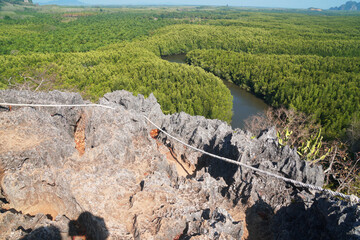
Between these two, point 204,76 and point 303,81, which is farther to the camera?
point 204,76

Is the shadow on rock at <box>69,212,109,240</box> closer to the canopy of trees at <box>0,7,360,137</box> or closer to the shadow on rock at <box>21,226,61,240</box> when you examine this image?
the shadow on rock at <box>21,226,61,240</box>

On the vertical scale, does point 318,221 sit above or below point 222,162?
above

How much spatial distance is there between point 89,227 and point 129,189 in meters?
1.54

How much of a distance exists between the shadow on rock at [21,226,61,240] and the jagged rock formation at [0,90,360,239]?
0.9 inches

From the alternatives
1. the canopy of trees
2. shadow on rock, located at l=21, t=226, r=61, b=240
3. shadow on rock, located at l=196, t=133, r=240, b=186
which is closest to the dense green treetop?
the canopy of trees

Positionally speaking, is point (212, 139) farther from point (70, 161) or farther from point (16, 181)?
point (16, 181)

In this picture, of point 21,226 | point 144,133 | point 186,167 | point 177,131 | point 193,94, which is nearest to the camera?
point 21,226

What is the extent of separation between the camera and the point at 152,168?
8.66 m

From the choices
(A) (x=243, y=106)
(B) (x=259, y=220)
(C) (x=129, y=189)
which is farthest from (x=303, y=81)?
(C) (x=129, y=189)

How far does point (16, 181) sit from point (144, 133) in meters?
5.08

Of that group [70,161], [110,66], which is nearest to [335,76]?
[110,66]

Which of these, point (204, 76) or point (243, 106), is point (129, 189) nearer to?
point (204, 76)

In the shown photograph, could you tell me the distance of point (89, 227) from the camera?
612 centimetres

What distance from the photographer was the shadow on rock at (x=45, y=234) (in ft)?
17.0
